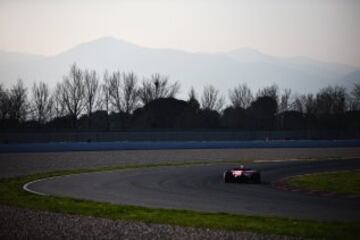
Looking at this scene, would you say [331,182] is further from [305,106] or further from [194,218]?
[305,106]

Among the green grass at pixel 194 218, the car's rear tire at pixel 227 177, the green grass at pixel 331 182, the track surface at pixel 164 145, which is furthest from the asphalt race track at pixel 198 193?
the track surface at pixel 164 145

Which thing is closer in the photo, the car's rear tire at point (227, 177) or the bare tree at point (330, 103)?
the car's rear tire at point (227, 177)

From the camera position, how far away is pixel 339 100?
85188 millimetres

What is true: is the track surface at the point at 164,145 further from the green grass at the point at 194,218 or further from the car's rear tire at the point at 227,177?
the green grass at the point at 194,218

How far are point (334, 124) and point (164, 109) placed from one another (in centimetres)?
2441

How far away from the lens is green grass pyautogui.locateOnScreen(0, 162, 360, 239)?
10.8 m

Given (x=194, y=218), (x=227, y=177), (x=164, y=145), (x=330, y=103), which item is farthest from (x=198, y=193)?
(x=330, y=103)

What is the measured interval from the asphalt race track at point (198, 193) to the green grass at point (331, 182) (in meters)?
1.29

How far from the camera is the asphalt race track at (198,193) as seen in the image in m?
14.1

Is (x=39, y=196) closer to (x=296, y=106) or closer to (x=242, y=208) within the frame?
(x=242, y=208)

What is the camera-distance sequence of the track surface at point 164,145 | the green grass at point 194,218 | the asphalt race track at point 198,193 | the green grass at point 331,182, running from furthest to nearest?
the track surface at point 164,145
the green grass at point 331,182
the asphalt race track at point 198,193
the green grass at point 194,218

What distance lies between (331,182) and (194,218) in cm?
1164

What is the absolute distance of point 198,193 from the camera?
18.3 metres

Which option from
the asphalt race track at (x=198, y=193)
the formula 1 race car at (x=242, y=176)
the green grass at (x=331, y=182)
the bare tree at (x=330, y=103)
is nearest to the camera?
the asphalt race track at (x=198, y=193)
